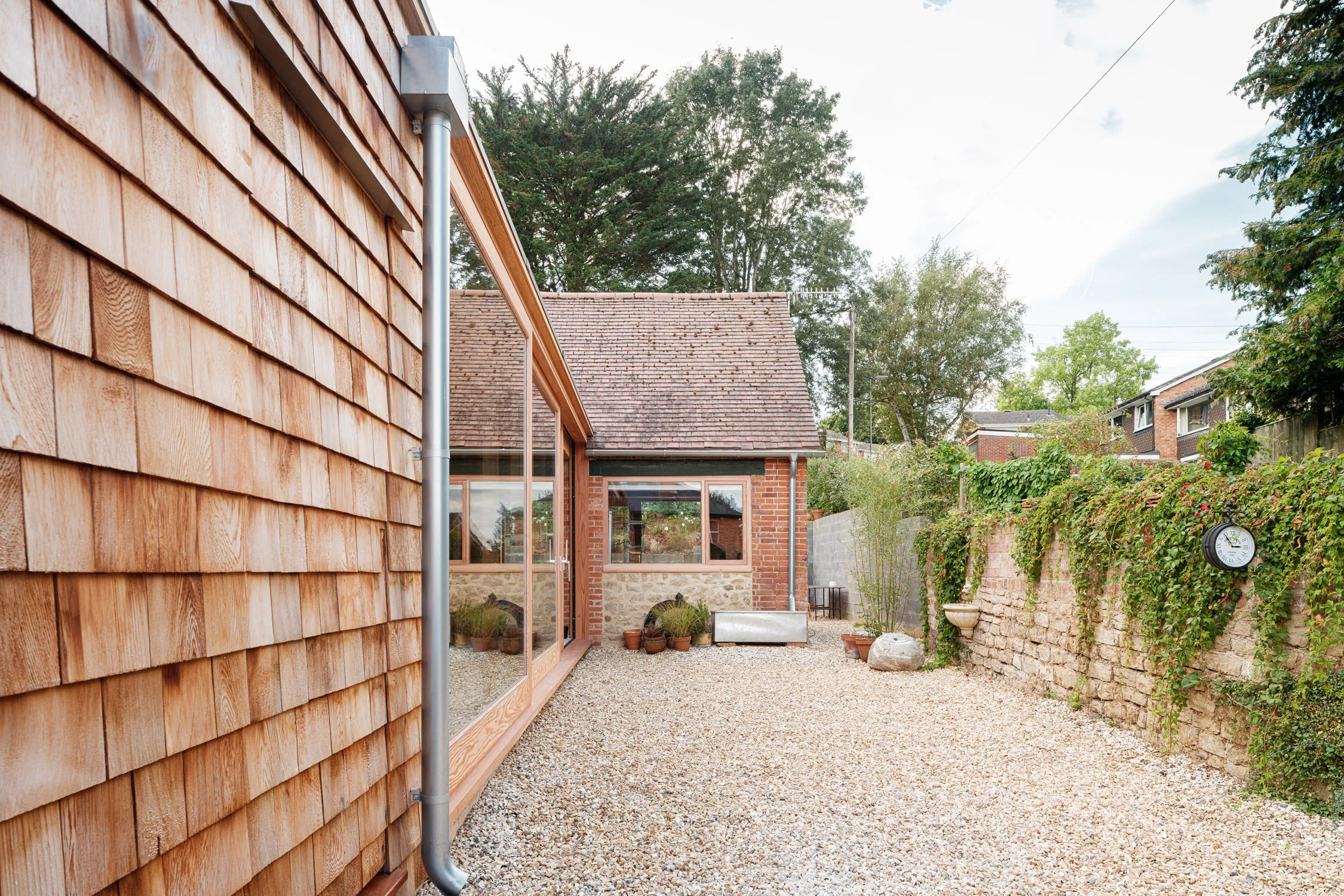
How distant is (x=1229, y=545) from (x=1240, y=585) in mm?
276

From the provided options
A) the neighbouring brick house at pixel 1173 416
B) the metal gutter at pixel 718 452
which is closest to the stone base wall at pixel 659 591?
the metal gutter at pixel 718 452

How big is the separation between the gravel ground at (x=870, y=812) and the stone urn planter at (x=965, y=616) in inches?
55.2

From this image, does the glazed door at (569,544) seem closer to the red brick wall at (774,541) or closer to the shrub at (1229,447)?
the red brick wall at (774,541)

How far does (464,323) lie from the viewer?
3.08 m

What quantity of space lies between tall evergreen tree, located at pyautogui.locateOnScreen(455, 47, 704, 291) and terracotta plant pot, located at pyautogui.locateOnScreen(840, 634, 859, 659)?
1071cm

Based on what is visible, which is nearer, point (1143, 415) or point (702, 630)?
point (702, 630)

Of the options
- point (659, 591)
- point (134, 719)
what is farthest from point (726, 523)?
point (134, 719)

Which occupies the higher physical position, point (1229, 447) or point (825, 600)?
point (1229, 447)

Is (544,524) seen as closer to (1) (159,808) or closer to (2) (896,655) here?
(2) (896,655)

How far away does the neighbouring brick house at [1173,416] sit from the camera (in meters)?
20.1

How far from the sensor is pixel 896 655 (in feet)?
24.5

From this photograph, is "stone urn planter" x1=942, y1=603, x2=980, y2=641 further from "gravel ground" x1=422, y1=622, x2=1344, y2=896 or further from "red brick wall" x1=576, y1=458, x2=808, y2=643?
"red brick wall" x1=576, y1=458, x2=808, y2=643

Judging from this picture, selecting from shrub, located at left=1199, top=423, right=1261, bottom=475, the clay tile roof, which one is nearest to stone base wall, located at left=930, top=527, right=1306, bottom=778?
shrub, located at left=1199, top=423, right=1261, bottom=475

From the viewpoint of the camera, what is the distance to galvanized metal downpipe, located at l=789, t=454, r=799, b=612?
954 cm
